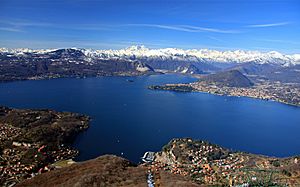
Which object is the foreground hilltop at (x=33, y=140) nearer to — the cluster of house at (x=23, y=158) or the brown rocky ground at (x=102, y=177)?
the cluster of house at (x=23, y=158)

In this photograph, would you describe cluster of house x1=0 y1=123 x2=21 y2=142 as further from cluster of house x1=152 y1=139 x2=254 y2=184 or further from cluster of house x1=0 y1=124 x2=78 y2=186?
cluster of house x1=152 y1=139 x2=254 y2=184

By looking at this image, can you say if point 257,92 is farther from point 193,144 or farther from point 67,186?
point 67,186

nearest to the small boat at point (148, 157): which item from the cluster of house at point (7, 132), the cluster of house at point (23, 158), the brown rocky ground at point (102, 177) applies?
the cluster of house at point (23, 158)

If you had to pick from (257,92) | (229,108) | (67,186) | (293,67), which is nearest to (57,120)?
(67,186)

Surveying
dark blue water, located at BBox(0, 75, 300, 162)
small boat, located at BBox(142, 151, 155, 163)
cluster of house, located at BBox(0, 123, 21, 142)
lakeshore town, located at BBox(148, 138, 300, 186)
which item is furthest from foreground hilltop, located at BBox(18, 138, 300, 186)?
cluster of house, located at BBox(0, 123, 21, 142)

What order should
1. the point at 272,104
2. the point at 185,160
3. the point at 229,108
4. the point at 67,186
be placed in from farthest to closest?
the point at 272,104
the point at 229,108
the point at 185,160
the point at 67,186

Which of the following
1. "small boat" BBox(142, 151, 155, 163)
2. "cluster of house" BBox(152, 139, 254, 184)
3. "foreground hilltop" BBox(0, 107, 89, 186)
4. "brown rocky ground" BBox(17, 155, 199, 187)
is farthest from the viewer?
"small boat" BBox(142, 151, 155, 163)
